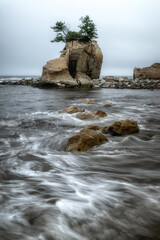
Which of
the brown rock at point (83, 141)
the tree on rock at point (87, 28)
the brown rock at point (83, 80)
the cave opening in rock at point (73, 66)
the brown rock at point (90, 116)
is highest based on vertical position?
the tree on rock at point (87, 28)

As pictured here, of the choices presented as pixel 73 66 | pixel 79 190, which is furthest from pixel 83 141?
pixel 73 66

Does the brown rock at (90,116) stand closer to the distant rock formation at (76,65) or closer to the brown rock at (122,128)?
the brown rock at (122,128)

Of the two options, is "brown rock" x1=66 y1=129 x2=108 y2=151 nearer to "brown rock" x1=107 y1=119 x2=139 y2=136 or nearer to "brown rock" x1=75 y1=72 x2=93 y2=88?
"brown rock" x1=107 y1=119 x2=139 y2=136

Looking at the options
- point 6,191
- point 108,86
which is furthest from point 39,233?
point 108,86

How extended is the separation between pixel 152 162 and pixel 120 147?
79cm

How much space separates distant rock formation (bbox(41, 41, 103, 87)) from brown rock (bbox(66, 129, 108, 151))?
2107 cm

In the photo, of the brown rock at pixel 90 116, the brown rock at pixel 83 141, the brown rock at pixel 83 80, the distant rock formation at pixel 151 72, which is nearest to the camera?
the brown rock at pixel 83 141

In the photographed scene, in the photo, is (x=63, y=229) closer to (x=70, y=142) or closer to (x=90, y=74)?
(x=70, y=142)

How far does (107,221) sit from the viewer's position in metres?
1.87

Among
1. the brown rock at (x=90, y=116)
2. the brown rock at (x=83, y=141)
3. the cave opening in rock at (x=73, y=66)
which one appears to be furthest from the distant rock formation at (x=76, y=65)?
the brown rock at (x=83, y=141)

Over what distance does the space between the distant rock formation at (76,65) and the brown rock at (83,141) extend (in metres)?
21.1

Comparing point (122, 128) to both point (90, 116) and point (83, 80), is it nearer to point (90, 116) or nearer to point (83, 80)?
point (90, 116)

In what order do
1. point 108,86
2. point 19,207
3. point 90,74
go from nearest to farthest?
point 19,207 → point 108,86 → point 90,74

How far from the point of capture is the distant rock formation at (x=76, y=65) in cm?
2439
